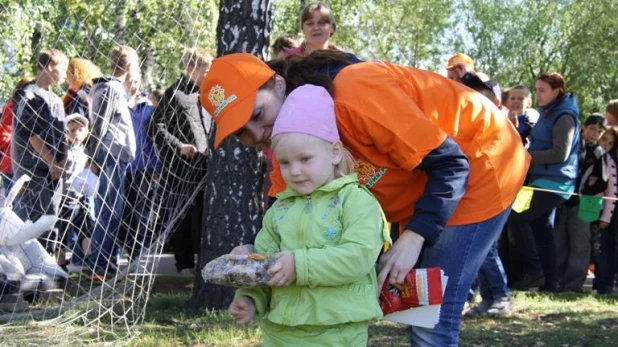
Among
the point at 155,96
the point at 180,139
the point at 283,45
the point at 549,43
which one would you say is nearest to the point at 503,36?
the point at 549,43

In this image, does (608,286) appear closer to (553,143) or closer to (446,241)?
(553,143)

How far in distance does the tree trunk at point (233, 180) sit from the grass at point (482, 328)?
1.40 ft

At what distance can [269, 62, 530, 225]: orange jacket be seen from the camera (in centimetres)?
286

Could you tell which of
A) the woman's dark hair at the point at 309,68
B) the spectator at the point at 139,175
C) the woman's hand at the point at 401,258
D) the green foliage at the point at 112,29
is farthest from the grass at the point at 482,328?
the woman's dark hair at the point at 309,68

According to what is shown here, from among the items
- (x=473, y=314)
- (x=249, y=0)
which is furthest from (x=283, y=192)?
(x=473, y=314)

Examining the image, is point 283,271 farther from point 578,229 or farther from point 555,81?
point 578,229

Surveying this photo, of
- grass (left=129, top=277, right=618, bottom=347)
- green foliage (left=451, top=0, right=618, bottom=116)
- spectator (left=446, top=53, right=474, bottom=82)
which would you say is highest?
green foliage (left=451, top=0, right=618, bottom=116)

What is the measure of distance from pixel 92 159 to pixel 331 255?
3717 mm

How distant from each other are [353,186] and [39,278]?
4.45 metres

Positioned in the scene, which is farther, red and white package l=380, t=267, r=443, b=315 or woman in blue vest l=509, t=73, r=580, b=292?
woman in blue vest l=509, t=73, r=580, b=292

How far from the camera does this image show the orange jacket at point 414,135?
286cm

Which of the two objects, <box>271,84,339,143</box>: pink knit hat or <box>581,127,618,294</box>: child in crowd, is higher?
<box>271,84,339,143</box>: pink knit hat

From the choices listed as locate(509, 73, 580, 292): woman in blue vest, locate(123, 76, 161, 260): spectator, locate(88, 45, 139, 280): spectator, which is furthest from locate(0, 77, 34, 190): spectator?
locate(509, 73, 580, 292): woman in blue vest

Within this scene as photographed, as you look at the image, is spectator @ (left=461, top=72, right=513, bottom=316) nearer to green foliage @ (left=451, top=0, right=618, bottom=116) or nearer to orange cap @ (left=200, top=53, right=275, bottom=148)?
orange cap @ (left=200, top=53, right=275, bottom=148)
